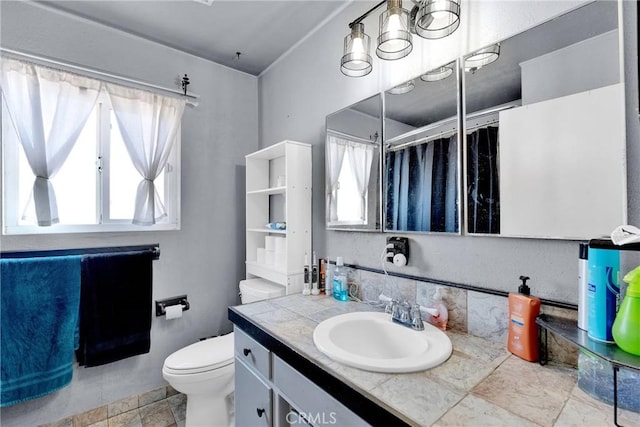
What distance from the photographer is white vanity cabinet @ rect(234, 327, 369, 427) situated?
2.70 feet

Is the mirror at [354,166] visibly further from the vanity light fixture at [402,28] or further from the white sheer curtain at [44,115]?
the white sheer curtain at [44,115]

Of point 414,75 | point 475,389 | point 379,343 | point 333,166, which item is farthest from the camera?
point 333,166

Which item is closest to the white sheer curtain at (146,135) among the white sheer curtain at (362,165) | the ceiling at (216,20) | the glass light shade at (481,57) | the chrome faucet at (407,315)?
the ceiling at (216,20)

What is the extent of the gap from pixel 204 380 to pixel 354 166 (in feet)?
4.58

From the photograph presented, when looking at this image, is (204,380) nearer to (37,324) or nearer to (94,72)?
(37,324)

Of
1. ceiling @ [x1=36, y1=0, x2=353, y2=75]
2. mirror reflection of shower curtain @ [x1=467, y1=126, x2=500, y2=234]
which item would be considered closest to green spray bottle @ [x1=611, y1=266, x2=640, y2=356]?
mirror reflection of shower curtain @ [x1=467, y1=126, x2=500, y2=234]

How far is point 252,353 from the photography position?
3.91 feet

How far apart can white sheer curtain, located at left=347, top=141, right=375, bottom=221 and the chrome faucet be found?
1.61 ft

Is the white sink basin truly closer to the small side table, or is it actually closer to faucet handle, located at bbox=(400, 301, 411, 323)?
faucet handle, located at bbox=(400, 301, 411, 323)

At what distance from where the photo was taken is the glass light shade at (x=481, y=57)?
1026 millimetres

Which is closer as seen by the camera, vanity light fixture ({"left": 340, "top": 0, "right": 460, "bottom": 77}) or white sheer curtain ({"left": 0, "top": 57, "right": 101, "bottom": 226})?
vanity light fixture ({"left": 340, "top": 0, "right": 460, "bottom": 77})

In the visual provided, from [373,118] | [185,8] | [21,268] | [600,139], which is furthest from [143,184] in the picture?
[600,139]

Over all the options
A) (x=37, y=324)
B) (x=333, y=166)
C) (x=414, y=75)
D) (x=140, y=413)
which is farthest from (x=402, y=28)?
(x=140, y=413)

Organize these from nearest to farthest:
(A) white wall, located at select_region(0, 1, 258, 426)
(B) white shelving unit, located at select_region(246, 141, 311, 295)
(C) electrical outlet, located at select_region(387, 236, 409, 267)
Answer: (C) electrical outlet, located at select_region(387, 236, 409, 267)
(A) white wall, located at select_region(0, 1, 258, 426)
(B) white shelving unit, located at select_region(246, 141, 311, 295)
